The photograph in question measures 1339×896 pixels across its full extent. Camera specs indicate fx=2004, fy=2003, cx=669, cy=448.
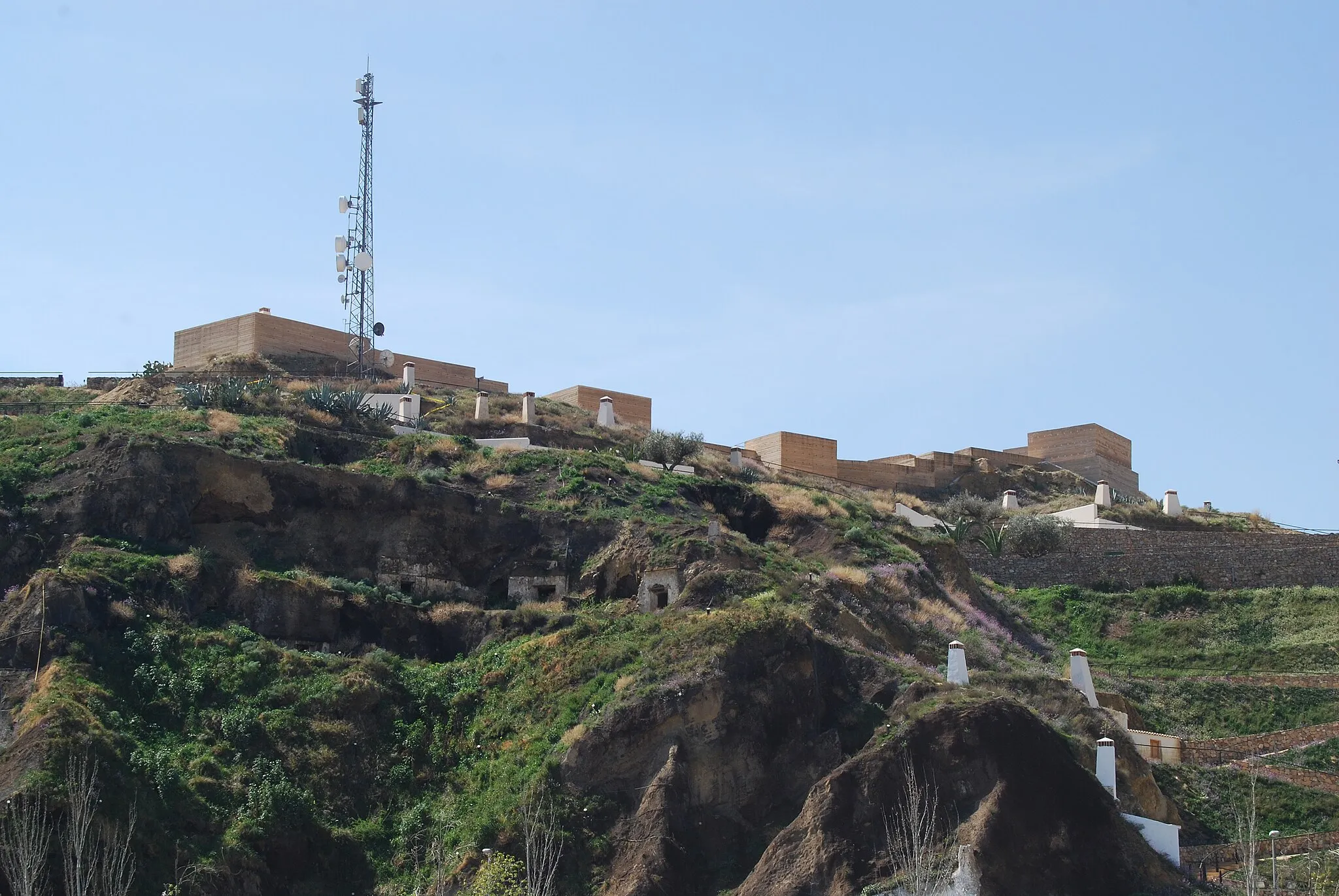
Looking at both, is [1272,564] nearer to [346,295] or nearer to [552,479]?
[552,479]

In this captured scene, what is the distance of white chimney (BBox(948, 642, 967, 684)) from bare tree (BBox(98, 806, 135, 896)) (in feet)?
48.5

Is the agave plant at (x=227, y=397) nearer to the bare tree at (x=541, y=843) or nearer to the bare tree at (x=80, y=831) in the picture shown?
the bare tree at (x=80, y=831)

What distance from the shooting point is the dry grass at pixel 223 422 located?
44656 mm

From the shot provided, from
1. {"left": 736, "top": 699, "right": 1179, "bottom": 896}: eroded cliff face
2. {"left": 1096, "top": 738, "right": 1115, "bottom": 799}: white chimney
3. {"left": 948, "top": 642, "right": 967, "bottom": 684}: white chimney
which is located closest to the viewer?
{"left": 736, "top": 699, "right": 1179, "bottom": 896}: eroded cliff face

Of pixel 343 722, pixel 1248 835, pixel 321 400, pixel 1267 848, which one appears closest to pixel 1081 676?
pixel 1248 835

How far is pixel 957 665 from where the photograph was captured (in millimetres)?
36969

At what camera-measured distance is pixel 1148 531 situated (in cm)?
5469

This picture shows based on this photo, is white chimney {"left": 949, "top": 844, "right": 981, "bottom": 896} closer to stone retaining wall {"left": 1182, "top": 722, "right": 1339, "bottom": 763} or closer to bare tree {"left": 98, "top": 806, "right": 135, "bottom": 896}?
stone retaining wall {"left": 1182, "top": 722, "right": 1339, "bottom": 763}

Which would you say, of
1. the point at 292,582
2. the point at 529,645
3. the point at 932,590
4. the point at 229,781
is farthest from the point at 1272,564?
the point at 229,781

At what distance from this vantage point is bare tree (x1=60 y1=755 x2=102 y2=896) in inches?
1171

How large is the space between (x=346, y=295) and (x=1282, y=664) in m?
27.8

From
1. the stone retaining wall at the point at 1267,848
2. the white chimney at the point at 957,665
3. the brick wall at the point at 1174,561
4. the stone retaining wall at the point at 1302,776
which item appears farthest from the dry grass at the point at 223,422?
the stone retaining wall at the point at 1302,776

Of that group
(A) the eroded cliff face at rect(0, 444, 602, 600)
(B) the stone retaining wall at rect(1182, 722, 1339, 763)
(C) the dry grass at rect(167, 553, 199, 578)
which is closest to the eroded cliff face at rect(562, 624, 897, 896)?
(A) the eroded cliff face at rect(0, 444, 602, 600)

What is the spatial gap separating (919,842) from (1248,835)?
822 centimetres
